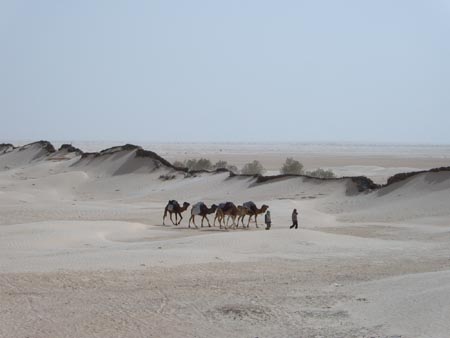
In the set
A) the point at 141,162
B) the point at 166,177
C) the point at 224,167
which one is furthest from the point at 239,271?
the point at 224,167

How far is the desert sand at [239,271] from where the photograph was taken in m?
11.0

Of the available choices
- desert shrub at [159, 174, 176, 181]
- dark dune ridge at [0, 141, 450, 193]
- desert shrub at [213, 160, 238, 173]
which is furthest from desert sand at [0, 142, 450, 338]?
desert shrub at [213, 160, 238, 173]

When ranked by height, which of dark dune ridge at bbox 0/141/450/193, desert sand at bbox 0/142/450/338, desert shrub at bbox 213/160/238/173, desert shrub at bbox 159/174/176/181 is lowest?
desert sand at bbox 0/142/450/338

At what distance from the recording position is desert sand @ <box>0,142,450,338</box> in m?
11.0

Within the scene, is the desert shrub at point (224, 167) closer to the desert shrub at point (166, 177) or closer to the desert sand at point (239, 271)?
the desert shrub at point (166, 177)

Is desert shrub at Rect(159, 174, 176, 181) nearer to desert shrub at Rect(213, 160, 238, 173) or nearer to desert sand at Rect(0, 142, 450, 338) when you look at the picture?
desert sand at Rect(0, 142, 450, 338)

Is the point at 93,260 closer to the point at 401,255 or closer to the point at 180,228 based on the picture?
the point at 401,255

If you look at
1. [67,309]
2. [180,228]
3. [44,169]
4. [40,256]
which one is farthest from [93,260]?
[44,169]

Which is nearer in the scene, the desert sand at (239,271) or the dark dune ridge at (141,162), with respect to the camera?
the desert sand at (239,271)

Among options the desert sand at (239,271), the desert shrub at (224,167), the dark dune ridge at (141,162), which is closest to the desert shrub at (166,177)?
the dark dune ridge at (141,162)

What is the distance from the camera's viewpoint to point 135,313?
11.9m

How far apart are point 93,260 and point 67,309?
5.21 metres

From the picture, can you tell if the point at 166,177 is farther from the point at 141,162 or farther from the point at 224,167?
the point at 224,167

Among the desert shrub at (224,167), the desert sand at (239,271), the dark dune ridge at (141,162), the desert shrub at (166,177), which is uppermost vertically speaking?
the dark dune ridge at (141,162)
